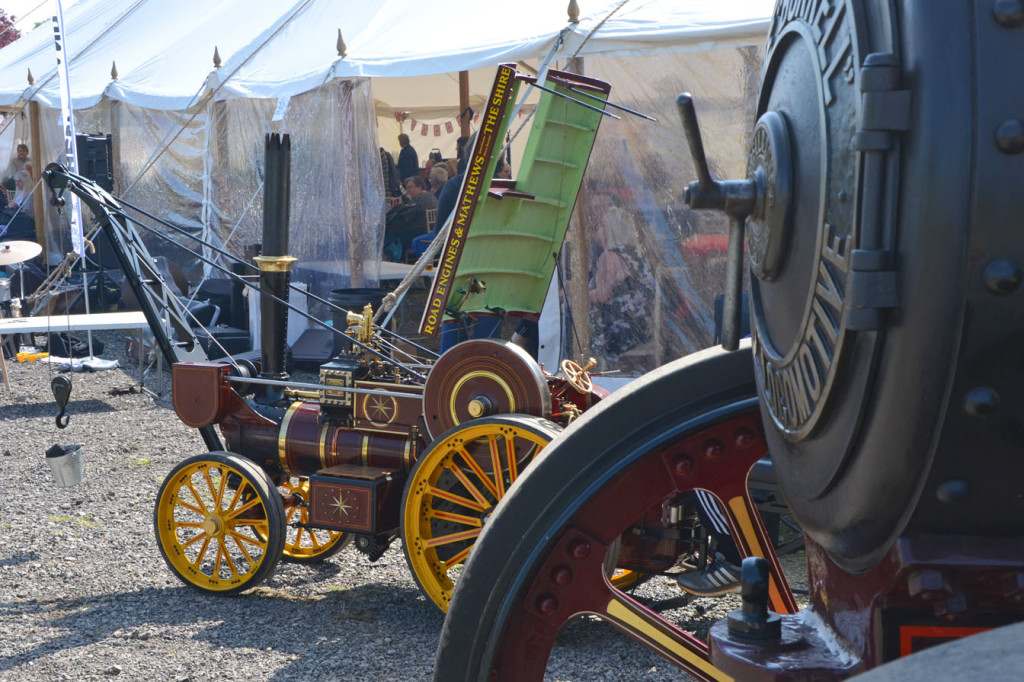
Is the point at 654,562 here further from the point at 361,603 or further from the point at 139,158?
the point at 139,158

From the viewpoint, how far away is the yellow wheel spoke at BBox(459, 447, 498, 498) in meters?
3.63

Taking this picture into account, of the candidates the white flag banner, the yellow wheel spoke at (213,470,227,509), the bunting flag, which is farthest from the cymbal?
the bunting flag

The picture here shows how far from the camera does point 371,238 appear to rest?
9.07 meters

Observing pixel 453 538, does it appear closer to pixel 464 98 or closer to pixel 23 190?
pixel 464 98

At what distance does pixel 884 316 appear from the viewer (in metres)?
0.99

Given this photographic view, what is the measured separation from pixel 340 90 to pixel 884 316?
27.0 ft

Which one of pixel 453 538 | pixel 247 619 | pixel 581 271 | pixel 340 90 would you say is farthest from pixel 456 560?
pixel 340 90

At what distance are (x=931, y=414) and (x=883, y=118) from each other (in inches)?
10.3

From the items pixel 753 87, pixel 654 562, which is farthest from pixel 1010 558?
pixel 753 87

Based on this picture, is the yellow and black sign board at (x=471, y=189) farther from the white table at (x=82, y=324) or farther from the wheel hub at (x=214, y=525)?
the white table at (x=82, y=324)

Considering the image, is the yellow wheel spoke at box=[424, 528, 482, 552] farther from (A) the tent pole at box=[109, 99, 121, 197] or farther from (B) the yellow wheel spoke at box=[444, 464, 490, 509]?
(A) the tent pole at box=[109, 99, 121, 197]

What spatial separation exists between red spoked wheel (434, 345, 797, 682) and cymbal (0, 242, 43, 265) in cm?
862

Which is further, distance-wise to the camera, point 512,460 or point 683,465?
point 512,460

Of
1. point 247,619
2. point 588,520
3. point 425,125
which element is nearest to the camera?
point 588,520
